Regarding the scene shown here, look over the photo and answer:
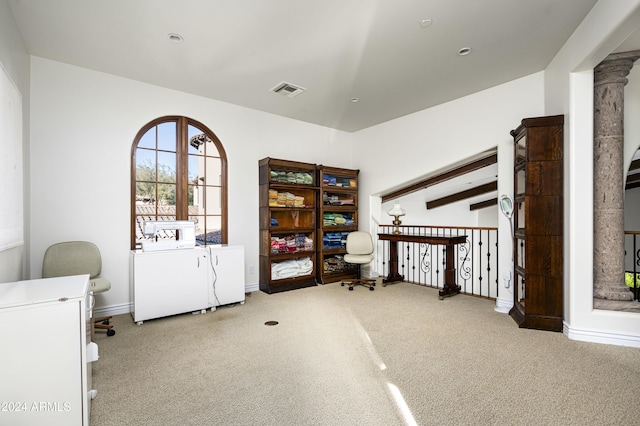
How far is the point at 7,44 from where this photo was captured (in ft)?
7.83

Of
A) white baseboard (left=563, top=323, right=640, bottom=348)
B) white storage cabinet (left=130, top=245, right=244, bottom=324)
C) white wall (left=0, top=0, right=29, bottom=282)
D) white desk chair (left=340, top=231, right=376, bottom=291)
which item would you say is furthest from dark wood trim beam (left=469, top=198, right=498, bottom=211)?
white wall (left=0, top=0, right=29, bottom=282)

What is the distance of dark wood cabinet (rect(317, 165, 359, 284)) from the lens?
5145 mm

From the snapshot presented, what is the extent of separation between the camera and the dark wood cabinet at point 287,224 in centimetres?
458

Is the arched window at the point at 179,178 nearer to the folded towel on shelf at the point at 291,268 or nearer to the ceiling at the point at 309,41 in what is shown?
the ceiling at the point at 309,41

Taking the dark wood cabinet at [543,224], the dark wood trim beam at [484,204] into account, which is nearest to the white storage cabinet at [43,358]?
the dark wood cabinet at [543,224]

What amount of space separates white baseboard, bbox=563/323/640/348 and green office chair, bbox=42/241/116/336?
434 centimetres

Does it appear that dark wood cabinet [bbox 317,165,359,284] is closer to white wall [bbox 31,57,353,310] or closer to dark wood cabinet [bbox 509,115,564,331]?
white wall [bbox 31,57,353,310]

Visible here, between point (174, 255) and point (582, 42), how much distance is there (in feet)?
14.6

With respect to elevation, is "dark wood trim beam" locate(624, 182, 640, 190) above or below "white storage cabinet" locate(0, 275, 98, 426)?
above

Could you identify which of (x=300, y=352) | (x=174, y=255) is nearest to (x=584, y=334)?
(x=300, y=352)

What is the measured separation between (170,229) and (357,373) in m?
2.55

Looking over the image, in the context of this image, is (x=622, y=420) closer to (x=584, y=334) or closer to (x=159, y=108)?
(x=584, y=334)

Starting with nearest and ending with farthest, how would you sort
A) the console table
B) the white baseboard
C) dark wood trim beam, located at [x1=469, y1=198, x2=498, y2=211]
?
the white baseboard, the console table, dark wood trim beam, located at [x1=469, y1=198, x2=498, y2=211]

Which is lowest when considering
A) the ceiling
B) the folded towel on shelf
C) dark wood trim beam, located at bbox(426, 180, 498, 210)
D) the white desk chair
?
the folded towel on shelf
